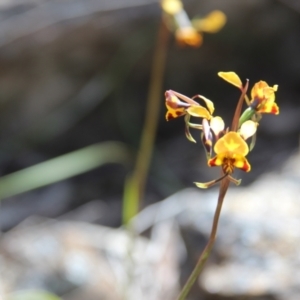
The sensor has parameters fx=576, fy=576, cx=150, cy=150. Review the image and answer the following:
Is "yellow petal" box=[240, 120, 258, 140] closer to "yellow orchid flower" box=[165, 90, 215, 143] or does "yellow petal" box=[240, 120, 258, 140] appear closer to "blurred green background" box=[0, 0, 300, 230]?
"yellow orchid flower" box=[165, 90, 215, 143]

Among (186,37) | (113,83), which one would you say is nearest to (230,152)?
(186,37)

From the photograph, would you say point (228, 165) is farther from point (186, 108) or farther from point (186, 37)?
point (186, 37)

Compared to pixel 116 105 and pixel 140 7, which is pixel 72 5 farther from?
pixel 116 105

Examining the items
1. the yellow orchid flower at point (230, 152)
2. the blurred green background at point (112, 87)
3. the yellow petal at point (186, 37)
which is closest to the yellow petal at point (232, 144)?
the yellow orchid flower at point (230, 152)

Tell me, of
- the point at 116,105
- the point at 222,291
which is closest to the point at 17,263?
the point at 222,291

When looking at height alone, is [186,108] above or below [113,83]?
above
